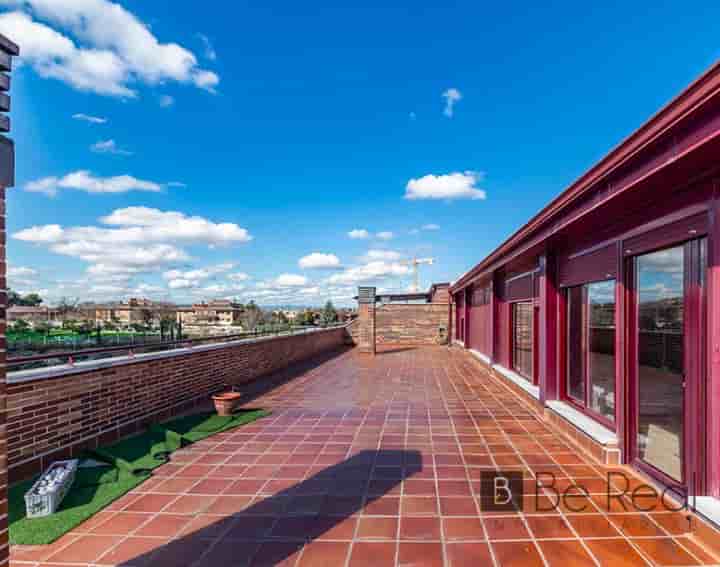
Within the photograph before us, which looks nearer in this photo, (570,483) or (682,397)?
(682,397)

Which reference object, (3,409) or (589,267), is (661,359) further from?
(3,409)

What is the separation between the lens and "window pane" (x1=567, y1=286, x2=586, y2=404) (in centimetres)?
510

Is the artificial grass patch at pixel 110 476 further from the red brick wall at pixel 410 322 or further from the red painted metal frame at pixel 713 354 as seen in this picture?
the red brick wall at pixel 410 322

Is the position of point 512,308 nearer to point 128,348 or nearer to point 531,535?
point 531,535

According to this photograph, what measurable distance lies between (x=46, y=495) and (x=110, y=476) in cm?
71

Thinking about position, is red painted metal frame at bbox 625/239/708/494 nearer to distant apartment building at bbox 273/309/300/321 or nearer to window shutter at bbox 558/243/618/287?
window shutter at bbox 558/243/618/287

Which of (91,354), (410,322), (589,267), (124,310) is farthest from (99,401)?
(124,310)

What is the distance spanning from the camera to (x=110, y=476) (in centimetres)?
358

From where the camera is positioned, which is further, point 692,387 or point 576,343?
point 576,343

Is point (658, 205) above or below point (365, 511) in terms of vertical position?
above

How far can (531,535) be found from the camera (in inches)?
103

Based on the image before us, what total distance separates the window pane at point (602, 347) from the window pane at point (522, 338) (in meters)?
2.34

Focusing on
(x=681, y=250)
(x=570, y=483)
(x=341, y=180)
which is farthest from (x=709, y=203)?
(x=341, y=180)

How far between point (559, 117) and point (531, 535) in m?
12.7
